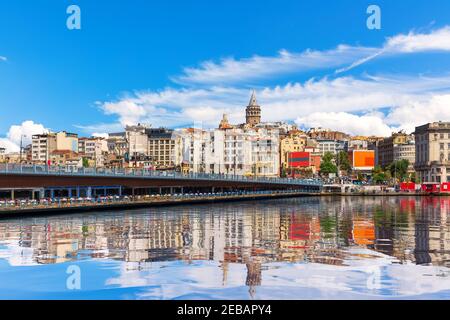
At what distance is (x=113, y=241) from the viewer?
41.9 m

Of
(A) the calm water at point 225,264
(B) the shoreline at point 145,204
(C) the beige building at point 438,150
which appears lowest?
(B) the shoreline at point 145,204

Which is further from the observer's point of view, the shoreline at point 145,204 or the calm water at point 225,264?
the shoreline at point 145,204

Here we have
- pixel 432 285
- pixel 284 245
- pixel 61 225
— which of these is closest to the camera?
pixel 432 285

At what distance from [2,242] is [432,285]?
92.3 ft

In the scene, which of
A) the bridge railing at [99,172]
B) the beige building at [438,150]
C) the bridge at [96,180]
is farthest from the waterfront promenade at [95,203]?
the beige building at [438,150]

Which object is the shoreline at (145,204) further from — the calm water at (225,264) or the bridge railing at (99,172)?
the calm water at (225,264)

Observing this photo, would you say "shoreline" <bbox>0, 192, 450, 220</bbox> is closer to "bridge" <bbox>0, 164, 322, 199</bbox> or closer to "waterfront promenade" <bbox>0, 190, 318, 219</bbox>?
"waterfront promenade" <bbox>0, 190, 318, 219</bbox>

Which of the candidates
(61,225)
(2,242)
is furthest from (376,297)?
(61,225)

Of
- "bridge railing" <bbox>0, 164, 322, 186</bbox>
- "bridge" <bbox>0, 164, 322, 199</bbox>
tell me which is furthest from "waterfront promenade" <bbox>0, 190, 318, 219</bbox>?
"bridge railing" <bbox>0, 164, 322, 186</bbox>

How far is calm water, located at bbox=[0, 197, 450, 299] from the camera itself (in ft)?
77.3

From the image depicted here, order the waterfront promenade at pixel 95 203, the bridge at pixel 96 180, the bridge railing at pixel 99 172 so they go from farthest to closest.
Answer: the bridge at pixel 96 180 → the bridge railing at pixel 99 172 → the waterfront promenade at pixel 95 203

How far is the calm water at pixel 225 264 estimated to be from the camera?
23562 millimetres
